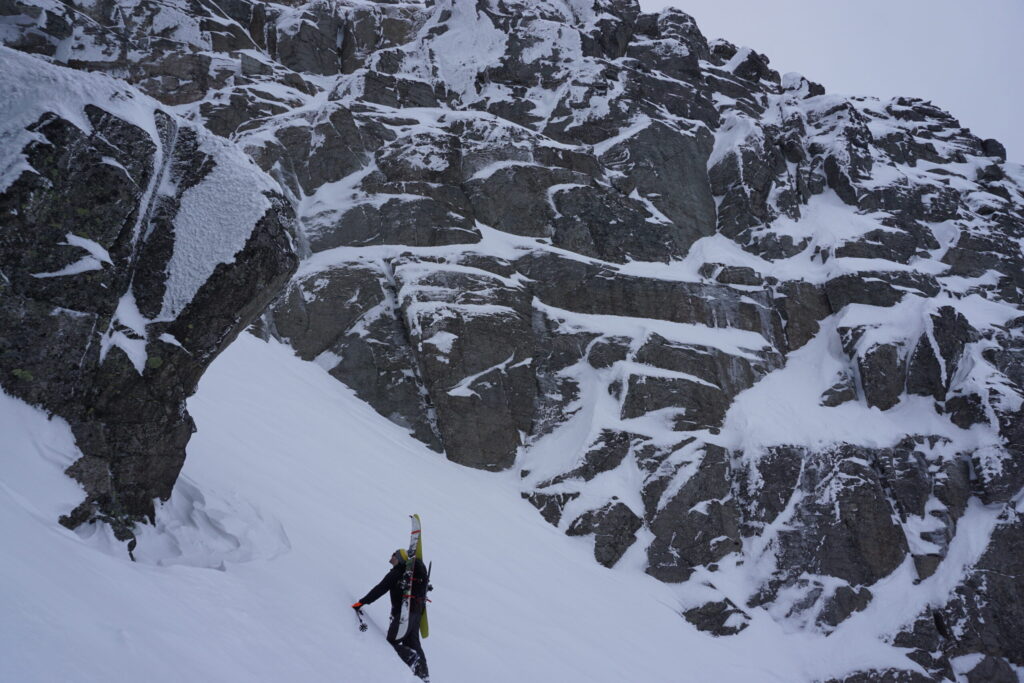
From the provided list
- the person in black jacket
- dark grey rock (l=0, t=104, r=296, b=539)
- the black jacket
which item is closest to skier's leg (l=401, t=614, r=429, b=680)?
the person in black jacket

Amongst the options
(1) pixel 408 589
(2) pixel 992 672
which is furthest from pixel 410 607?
(2) pixel 992 672

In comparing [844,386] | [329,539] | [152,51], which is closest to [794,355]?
[844,386]

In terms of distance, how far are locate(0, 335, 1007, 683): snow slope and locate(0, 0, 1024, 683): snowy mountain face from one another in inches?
26.8

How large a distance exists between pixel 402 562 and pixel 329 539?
304 cm

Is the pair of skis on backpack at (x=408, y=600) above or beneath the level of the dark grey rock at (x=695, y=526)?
beneath

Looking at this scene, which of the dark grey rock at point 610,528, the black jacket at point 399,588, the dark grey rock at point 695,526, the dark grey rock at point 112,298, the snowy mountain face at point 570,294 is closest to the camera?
the dark grey rock at point 112,298

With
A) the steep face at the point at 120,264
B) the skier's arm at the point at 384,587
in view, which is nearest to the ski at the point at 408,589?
the skier's arm at the point at 384,587

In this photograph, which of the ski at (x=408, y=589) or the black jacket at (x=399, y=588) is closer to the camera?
the ski at (x=408, y=589)

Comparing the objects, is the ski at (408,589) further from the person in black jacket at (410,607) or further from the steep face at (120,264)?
the steep face at (120,264)

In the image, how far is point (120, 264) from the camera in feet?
26.8

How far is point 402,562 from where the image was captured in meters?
8.62

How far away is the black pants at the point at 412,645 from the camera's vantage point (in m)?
7.99

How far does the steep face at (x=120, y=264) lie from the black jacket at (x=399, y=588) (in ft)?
9.71

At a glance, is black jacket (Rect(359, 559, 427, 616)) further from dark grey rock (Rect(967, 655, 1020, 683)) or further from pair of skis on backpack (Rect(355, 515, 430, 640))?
dark grey rock (Rect(967, 655, 1020, 683))
